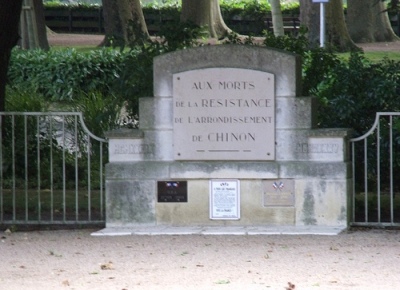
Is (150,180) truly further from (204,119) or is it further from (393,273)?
(393,273)

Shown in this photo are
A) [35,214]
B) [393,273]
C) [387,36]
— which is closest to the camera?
[393,273]

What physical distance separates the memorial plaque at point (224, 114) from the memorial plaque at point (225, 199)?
268mm

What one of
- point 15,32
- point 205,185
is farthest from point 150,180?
point 15,32

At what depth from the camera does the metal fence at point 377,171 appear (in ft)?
→ 35.9

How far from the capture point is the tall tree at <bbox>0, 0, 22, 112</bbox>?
12.1 meters

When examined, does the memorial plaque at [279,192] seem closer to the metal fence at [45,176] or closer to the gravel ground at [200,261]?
the gravel ground at [200,261]

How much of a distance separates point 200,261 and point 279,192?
1.89 metres

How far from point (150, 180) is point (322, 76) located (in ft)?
9.80

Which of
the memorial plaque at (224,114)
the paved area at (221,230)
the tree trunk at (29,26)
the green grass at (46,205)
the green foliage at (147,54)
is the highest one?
the tree trunk at (29,26)

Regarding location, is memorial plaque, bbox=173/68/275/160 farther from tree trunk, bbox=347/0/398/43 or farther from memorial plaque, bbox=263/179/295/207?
tree trunk, bbox=347/0/398/43

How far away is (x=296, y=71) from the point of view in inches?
417

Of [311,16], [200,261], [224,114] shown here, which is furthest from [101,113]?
[311,16]

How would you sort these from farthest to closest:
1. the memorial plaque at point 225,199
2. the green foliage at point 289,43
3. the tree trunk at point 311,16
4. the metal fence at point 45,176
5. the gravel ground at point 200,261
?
the tree trunk at point 311,16 → the green foliage at point 289,43 → the metal fence at point 45,176 → the memorial plaque at point 225,199 → the gravel ground at point 200,261

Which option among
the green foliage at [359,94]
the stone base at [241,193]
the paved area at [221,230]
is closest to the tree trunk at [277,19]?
the green foliage at [359,94]
